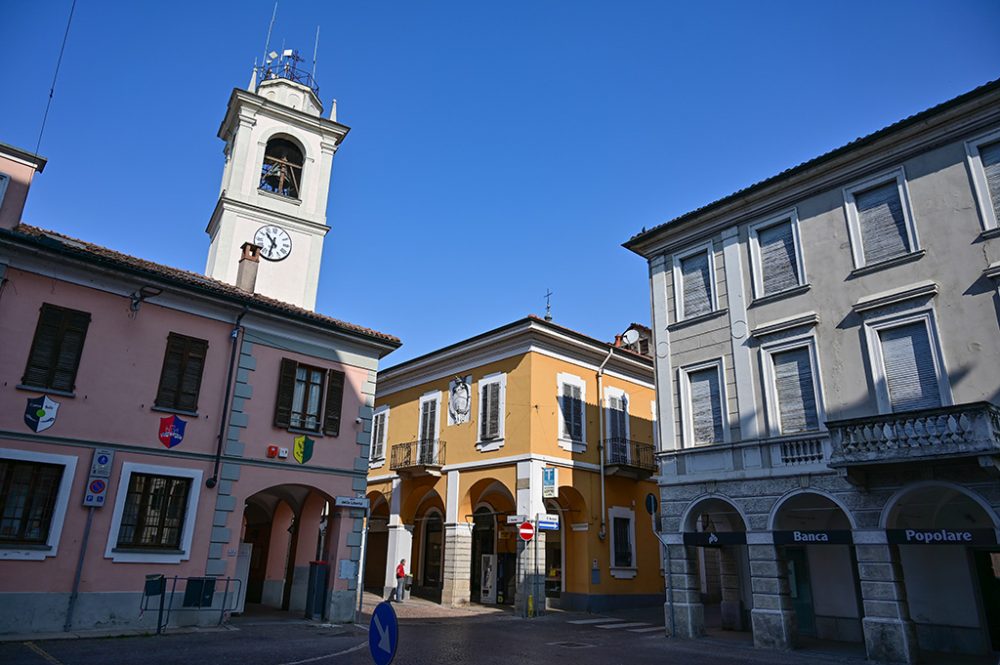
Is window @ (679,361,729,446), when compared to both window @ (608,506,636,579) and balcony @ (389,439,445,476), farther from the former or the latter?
balcony @ (389,439,445,476)

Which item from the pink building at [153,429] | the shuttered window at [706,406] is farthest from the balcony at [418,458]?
the shuttered window at [706,406]

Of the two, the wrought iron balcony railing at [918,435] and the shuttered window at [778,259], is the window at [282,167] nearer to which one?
the shuttered window at [778,259]

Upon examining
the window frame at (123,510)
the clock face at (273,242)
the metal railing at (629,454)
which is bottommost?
the window frame at (123,510)

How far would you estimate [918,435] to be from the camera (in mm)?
12297

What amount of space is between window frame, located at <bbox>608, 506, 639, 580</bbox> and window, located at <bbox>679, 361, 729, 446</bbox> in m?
8.31

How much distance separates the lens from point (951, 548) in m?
14.0

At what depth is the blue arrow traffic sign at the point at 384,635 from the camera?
5.35 metres

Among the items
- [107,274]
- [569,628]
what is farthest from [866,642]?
[107,274]

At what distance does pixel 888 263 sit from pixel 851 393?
116 inches

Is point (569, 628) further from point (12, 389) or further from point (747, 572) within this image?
point (12, 389)

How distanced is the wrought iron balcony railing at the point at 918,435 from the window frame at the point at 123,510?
14020 millimetres

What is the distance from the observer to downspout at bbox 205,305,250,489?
1533 centimetres

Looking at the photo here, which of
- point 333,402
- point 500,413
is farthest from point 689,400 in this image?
point 333,402

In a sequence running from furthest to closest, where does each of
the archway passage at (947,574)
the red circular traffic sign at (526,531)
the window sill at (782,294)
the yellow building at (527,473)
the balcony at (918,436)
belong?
the yellow building at (527,473) < the red circular traffic sign at (526,531) < the window sill at (782,294) < the archway passage at (947,574) < the balcony at (918,436)
